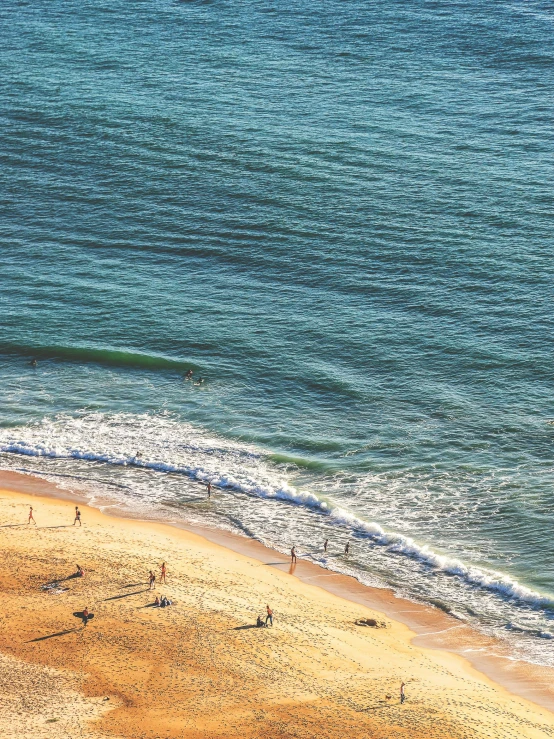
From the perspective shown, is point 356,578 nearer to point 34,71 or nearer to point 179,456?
point 179,456

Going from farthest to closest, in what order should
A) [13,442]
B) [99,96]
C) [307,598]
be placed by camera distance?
[99,96] → [13,442] → [307,598]

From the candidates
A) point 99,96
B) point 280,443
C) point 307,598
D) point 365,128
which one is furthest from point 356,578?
point 99,96

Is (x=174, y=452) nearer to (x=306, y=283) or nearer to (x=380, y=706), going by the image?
(x=306, y=283)

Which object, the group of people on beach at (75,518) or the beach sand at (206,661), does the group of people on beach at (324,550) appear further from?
the group of people on beach at (75,518)

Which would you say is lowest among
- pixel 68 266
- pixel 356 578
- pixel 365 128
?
pixel 356 578

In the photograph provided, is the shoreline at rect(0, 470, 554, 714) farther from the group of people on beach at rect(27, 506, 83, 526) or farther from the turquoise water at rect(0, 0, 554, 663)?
the group of people on beach at rect(27, 506, 83, 526)

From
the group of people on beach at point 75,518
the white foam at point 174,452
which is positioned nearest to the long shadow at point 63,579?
the group of people on beach at point 75,518

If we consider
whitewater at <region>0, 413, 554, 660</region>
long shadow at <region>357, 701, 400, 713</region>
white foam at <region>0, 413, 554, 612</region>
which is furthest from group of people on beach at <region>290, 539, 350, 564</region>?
long shadow at <region>357, 701, 400, 713</region>

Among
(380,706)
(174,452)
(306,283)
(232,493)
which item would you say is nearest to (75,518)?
(232,493)
